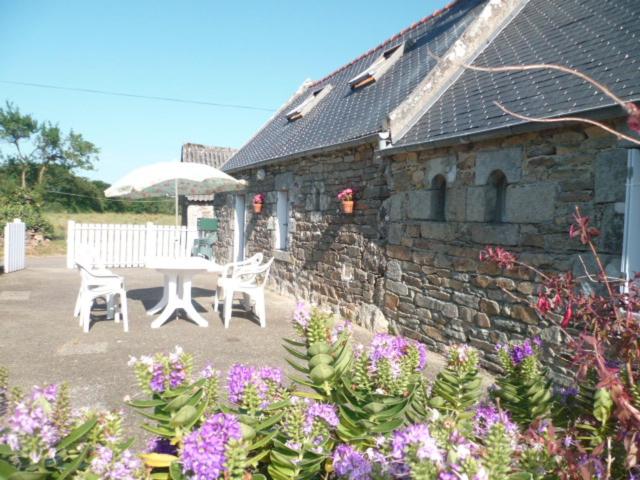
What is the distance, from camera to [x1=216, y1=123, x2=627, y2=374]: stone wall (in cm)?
428

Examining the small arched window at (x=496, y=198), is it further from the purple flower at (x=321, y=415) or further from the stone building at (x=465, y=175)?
the purple flower at (x=321, y=415)

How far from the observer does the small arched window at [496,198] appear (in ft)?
16.9

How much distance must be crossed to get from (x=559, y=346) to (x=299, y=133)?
7337mm

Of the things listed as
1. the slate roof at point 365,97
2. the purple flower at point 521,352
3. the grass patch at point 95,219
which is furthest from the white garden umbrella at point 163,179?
the grass patch at point 95,219

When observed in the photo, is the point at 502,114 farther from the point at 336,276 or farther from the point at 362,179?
the point at 336,276

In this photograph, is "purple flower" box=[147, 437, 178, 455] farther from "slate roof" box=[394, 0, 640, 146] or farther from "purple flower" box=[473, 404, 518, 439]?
"slate roof" box=[394, 0, 640, 146]

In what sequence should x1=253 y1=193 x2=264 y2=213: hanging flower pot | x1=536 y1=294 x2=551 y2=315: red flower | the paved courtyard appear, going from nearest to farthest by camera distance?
x1=536 y1=294 x2=551 y2=315: red flower, the paved courtyard, x1=253 y1=193 x2=264 y2=213: hanging flower pot

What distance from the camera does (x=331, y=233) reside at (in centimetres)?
820

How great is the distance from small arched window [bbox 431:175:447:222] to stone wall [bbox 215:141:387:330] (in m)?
1.05

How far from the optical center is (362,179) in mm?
7430

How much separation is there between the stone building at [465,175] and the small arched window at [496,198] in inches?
0.5

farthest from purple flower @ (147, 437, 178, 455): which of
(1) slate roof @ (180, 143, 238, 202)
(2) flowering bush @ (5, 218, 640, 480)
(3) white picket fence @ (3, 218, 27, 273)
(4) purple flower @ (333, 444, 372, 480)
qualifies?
(1) slate roof @ (180, 143, 238, 202)

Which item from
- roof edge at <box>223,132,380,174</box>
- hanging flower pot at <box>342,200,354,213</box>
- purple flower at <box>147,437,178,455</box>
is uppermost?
roof edge at <box>223,132,380,174</box>

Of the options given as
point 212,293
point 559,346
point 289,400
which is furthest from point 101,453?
point 212,293
